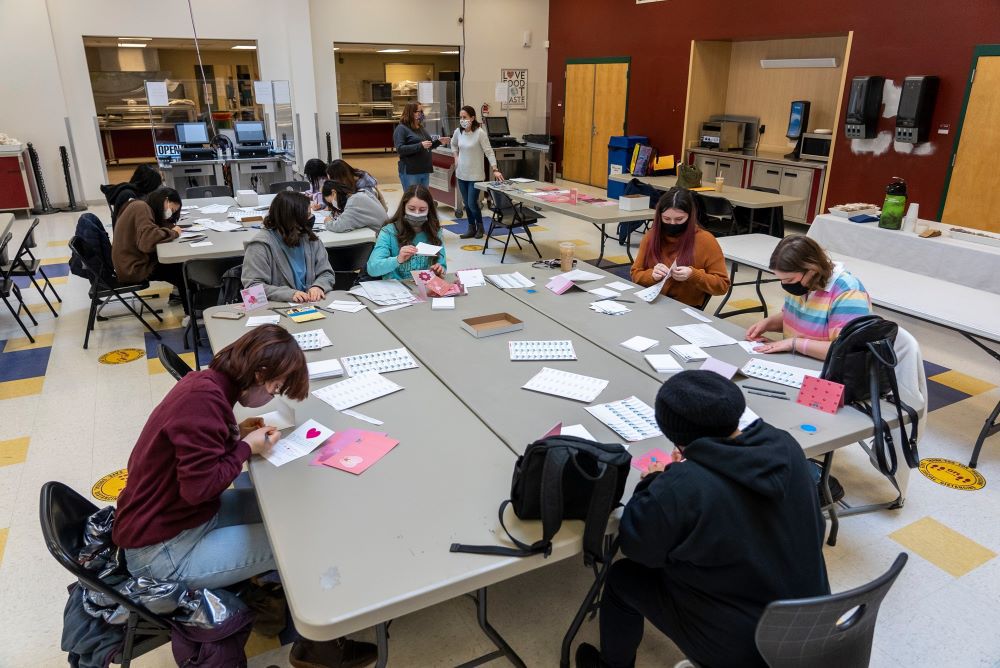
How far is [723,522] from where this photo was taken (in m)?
1.55

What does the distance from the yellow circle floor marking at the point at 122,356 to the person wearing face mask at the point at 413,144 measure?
4.14 m

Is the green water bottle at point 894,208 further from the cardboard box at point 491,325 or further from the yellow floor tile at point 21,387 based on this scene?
the yellow floor tile at point 21,387

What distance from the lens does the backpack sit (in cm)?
166

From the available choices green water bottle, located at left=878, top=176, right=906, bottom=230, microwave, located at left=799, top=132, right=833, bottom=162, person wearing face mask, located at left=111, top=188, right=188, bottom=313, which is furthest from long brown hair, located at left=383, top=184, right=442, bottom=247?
microwave, located at left=799, top=132, right=833, bottom=162

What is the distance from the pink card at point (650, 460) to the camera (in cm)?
203

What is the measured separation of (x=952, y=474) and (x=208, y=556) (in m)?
3.53

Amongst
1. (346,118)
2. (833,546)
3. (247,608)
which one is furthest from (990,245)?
(346,118)

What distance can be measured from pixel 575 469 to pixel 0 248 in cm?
527

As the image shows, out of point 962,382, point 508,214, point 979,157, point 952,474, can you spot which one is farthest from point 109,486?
point 979,157

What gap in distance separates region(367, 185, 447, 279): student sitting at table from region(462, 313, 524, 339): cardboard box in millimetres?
855

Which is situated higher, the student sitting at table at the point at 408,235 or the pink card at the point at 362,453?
the student sitting at table at the point at 408,235

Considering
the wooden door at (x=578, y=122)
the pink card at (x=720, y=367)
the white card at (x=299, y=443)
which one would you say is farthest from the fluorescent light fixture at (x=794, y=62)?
the white card at (x=299, y=443)

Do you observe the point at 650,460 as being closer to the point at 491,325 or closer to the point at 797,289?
the point at 491,325

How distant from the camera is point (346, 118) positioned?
53.7 ft
